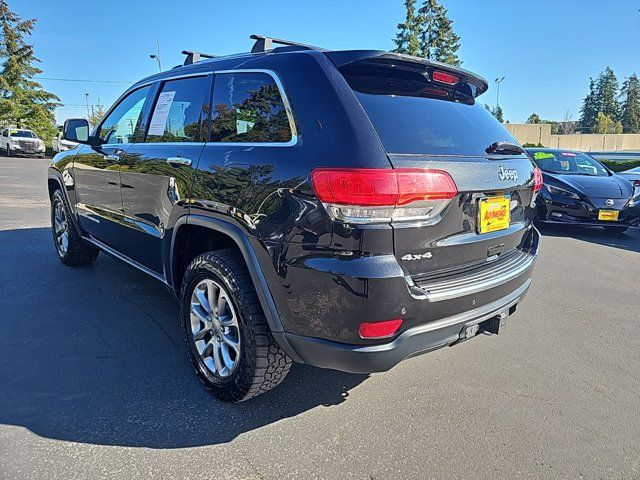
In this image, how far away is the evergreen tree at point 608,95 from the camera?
342 ft

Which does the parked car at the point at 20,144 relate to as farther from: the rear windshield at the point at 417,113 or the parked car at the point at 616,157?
the rear windshield at the point at 417,113

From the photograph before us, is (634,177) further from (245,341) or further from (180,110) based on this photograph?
(245,341)

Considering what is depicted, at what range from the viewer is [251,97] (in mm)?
2631

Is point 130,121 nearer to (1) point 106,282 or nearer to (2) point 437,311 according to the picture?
(1) point 106,282

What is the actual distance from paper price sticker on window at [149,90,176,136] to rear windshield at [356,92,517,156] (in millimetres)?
1667

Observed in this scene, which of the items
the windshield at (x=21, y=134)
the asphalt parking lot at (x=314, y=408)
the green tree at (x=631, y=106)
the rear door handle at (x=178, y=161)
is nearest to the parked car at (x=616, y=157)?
the asphalt parking lot at (x=314, y=408)

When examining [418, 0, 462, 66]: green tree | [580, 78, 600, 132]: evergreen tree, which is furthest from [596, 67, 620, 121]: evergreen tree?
[418, 0, 462, 66]: green tree

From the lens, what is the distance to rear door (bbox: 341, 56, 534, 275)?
2.17 meters

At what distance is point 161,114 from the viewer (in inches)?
135

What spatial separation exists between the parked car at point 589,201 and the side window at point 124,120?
6500 millimetres

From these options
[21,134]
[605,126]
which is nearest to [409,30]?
[21,134]

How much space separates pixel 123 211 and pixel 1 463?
1.99 metres

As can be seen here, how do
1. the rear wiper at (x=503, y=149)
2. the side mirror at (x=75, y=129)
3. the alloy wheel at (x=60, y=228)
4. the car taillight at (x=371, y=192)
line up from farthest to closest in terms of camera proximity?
the alloy wheel at (x=60, y=228) → the side mirror at (x=75, y=129) → the rear wiper at (x=503, y=149) → the car taillight at (x=371, y=192)

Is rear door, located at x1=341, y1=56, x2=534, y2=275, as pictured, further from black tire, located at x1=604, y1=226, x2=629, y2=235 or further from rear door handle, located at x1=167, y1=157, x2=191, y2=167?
black tire, located at x1=604, y1=226, x2=629, y2=235
